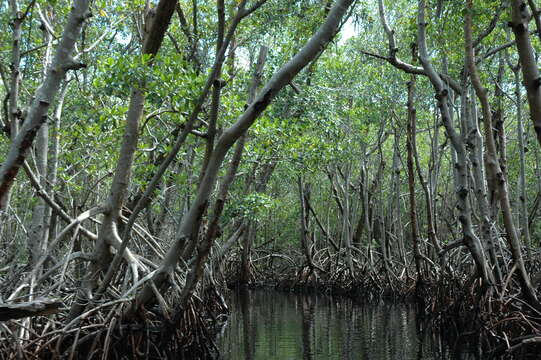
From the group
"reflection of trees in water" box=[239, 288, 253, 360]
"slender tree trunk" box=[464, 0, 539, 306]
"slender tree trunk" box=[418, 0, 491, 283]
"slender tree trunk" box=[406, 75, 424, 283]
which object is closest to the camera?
"slender tree trunk" box=[464, 0, 539, 306]

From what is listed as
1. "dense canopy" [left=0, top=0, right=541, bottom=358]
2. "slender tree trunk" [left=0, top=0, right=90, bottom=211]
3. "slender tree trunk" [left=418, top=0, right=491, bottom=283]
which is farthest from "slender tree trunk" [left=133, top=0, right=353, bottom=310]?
"slender tree trunk" [left=418, top=0, right=491, bottom=283]

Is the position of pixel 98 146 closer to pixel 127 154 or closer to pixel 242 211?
pixel 127 154

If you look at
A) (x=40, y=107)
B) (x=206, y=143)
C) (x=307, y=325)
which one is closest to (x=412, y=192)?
(x=307, y=325)

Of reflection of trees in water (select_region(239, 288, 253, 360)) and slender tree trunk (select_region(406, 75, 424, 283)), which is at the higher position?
slender tree trunk (select_region(406, 75, 424, 283))

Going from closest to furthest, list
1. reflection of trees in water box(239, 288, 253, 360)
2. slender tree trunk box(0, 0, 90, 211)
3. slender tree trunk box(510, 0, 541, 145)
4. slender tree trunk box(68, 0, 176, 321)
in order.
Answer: slender tree trunk box(0, 0, 90, 211) < slender tree trunk box(510, 0, 541, 145) < slender tree trunk box(68, 0, 176, 321) < reflection of trees in water box(239, 288, 253, 360)

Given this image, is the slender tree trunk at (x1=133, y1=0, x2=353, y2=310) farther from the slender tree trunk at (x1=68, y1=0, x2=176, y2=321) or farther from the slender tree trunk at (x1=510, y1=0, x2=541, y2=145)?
the slender tree trunk at (x1=510, y1=0, x2=541, y2=145)

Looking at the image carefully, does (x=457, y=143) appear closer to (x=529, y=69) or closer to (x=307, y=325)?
(x=529, y=69)

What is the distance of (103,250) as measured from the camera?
5.58 metres

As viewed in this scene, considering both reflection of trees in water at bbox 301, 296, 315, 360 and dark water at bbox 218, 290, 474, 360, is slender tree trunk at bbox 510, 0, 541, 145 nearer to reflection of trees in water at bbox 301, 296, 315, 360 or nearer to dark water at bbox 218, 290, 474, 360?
dark water at bbox 218, 290, 474, 360

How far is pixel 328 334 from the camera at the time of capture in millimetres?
8344

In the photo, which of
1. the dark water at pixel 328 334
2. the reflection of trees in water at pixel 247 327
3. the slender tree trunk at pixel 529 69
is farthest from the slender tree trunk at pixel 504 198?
the reflection of trees in water at pixel 247 327

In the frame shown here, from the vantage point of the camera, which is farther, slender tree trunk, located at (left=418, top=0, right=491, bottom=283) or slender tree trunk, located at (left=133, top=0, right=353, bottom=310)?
slender tree trunk, located at (left=418, top=0, right=491, bottom=283)

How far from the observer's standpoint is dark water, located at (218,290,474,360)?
6.85 metres

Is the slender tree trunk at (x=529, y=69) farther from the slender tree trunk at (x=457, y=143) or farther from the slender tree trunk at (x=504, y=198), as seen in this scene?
the slender tree trunk at (x=457, y=143)
